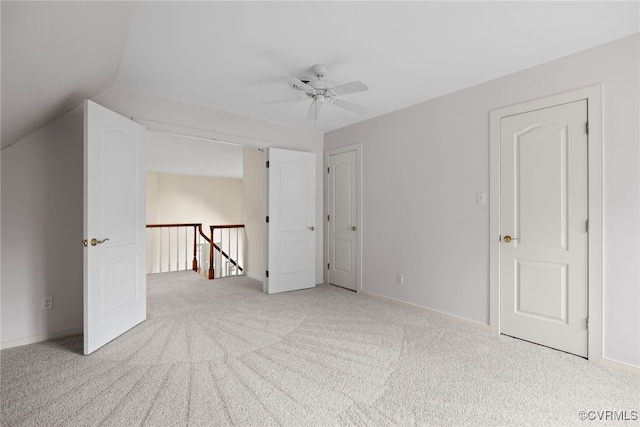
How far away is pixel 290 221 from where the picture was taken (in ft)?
15.1

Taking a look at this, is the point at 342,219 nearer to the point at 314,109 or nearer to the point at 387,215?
the point at 387,215

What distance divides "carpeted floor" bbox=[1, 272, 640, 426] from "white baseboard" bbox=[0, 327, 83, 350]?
109mm

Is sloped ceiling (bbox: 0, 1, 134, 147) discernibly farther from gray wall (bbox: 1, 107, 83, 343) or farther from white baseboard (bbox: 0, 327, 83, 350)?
white baseboard (bbox: 0, 327, 83, 350)

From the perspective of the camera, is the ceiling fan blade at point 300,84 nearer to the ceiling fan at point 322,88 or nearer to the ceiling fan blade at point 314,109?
the ceiling fan at point 322,88

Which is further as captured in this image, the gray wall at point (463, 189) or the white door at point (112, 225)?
the white door at point (112, 225)

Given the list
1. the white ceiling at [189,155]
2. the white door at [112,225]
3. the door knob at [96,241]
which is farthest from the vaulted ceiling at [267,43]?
the white ceiling at [189,155]

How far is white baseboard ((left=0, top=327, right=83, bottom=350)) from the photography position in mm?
2654

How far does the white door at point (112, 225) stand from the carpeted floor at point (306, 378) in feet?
0.77

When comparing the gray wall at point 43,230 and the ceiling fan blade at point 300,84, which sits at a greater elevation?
the ceiling fan blade at point 300,84

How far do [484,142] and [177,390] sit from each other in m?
3.34

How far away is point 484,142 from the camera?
122 inches

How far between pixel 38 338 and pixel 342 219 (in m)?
3.63

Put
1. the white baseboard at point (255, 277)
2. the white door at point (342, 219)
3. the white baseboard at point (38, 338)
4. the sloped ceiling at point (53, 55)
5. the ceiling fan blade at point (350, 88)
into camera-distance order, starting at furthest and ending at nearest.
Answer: the white baseboard at point (255, 277), the white door at point (342, 219), the white baseboard at point (38, 338), the ceiling fan blade at point (350, 88), the sloped ceiling at point (53, 55)

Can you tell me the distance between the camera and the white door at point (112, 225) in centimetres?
252
